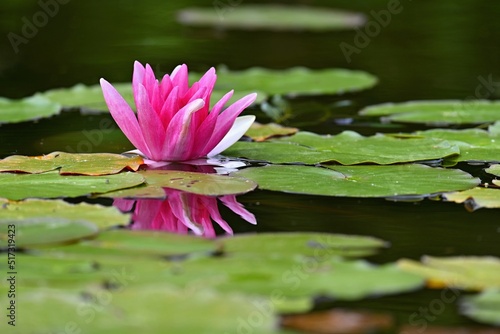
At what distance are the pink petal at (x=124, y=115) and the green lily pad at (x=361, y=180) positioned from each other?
1.06 ft

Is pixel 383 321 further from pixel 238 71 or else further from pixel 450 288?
pixel 238 71

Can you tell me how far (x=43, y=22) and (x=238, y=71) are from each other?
257 centimetres

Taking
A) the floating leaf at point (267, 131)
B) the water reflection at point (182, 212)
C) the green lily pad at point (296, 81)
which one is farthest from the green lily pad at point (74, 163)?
the green lily pad at point (296, 81)

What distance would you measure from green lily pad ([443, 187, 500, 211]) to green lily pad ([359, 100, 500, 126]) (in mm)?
1062

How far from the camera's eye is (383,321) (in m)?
1.46

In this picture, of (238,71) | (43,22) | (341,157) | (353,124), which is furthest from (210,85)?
(43,22)

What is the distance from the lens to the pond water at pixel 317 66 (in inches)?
79.6

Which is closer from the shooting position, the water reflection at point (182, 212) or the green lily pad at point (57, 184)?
the water reflection at point (182, 212)

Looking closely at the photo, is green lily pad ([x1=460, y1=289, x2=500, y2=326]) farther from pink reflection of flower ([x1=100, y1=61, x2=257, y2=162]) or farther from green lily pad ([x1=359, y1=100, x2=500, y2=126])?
green lily pad ([x1=359, y1=100, x2=500, y2=126])

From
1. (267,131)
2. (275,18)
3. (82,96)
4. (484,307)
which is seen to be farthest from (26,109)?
(275,18)

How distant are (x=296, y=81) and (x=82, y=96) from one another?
104 cm

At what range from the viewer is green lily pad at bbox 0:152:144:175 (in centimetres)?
240

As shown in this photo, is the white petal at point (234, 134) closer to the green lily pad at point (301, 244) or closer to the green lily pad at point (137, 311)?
the green lily pad at point (301, 244)

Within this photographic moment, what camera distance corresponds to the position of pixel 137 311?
141 cm
